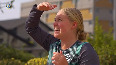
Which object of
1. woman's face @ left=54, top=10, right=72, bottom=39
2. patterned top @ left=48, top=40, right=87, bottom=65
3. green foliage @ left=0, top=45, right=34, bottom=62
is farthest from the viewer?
green foliage @ left=0, top=45, right=34, bottom=62

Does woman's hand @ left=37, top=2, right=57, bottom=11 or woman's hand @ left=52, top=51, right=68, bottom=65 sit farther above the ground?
woman's hand @ left=37, top=2, right=57, bottom=11

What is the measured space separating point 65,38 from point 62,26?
133 millimetres

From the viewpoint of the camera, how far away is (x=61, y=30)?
2.60 meters

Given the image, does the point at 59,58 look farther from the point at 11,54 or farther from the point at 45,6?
the point at 11,54

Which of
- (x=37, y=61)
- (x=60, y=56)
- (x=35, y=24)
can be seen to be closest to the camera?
(x=60, y=56)

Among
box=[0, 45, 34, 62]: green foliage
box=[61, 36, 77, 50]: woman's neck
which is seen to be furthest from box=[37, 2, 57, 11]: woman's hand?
box=[0, 45, 34, 62]: green foliage

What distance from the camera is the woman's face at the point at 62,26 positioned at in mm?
2592

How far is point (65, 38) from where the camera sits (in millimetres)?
2641

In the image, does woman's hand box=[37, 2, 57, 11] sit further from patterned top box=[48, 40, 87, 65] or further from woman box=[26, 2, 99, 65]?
patterned top box=[48, 40, 87, 65]

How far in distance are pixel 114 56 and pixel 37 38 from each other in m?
5.36

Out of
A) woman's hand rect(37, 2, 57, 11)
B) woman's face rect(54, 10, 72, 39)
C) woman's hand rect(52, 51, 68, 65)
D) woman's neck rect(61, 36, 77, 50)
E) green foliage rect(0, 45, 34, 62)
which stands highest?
woman's hand rect(37, 2, 57, 11)

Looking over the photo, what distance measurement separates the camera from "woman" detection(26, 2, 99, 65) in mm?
2402

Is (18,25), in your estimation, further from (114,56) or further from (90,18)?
(114,56)

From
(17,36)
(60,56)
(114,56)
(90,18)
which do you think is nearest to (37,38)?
(60,56)
